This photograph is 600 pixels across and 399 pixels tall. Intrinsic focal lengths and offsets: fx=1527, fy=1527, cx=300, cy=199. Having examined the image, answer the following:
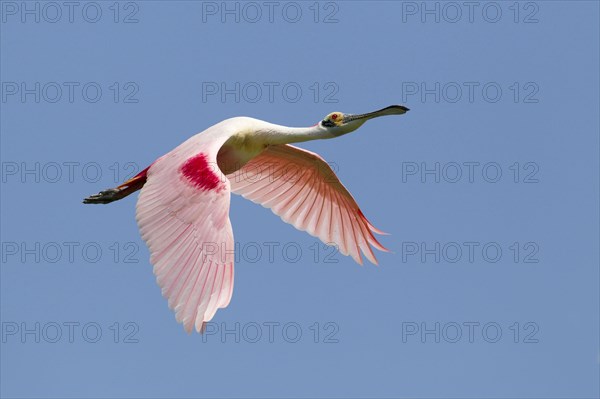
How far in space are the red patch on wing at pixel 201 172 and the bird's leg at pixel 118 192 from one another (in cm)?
112

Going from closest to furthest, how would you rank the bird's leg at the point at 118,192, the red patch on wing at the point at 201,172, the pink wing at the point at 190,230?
the pink wing at the point at 190,230
the red patch on wing at the point at 201,172
the bird's leg at the point at 118,192

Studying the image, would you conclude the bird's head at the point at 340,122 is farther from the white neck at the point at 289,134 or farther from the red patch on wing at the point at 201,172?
the red patch on wing at the point at 201,172

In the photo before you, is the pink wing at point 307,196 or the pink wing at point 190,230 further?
the pink wing at point 307,196

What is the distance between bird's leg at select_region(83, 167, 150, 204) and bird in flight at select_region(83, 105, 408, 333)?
10mm

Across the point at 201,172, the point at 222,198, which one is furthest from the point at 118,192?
the point at 222,198

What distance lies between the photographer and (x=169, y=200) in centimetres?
1436

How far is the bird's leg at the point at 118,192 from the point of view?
15.7 m

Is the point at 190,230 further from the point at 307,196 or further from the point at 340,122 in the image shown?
the point at 307,196

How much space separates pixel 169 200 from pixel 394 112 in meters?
2.81

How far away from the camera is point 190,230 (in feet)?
45.5

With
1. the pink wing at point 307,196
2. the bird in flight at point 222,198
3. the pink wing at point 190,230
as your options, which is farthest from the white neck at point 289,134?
the pink wing at point 307,196

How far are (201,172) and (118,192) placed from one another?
1765mm

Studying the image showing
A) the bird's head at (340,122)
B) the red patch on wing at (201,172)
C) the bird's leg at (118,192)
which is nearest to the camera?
the red patch on wing at (201,172)

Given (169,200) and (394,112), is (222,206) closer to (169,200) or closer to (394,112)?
(169,200)
